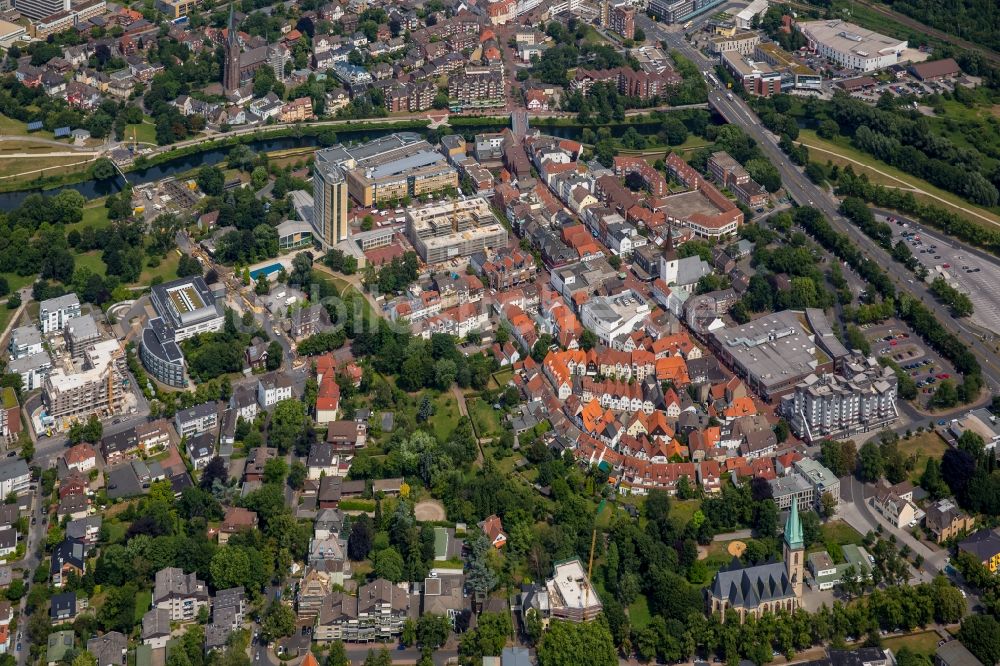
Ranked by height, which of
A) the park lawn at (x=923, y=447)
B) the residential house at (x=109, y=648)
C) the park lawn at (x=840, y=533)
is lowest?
the park lawn at (x=923, y=447)

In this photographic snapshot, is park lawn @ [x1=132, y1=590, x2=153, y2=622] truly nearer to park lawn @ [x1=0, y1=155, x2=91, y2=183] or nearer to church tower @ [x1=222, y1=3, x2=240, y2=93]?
park lawn @ [x1=0, y1=155, x2=91, y2=183]

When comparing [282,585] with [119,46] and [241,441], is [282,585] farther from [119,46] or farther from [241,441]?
[119,46]

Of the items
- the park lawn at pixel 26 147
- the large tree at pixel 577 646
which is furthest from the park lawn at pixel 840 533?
the park lawn at pixel 26 147

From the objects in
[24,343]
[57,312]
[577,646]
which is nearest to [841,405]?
[577,646]

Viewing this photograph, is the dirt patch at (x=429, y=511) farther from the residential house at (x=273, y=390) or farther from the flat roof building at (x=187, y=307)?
the flat roof building at (x=187, y=307)

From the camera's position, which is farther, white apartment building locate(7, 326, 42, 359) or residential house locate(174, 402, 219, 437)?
white apartment building locate(7, 326, 42, 359)

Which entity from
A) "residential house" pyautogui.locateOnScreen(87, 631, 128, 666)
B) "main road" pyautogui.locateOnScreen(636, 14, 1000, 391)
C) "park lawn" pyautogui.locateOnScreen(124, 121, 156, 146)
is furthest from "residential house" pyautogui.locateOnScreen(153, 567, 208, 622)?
"park lawn" pyautogui.locateOnScreen(124, 121, 156, 146)
